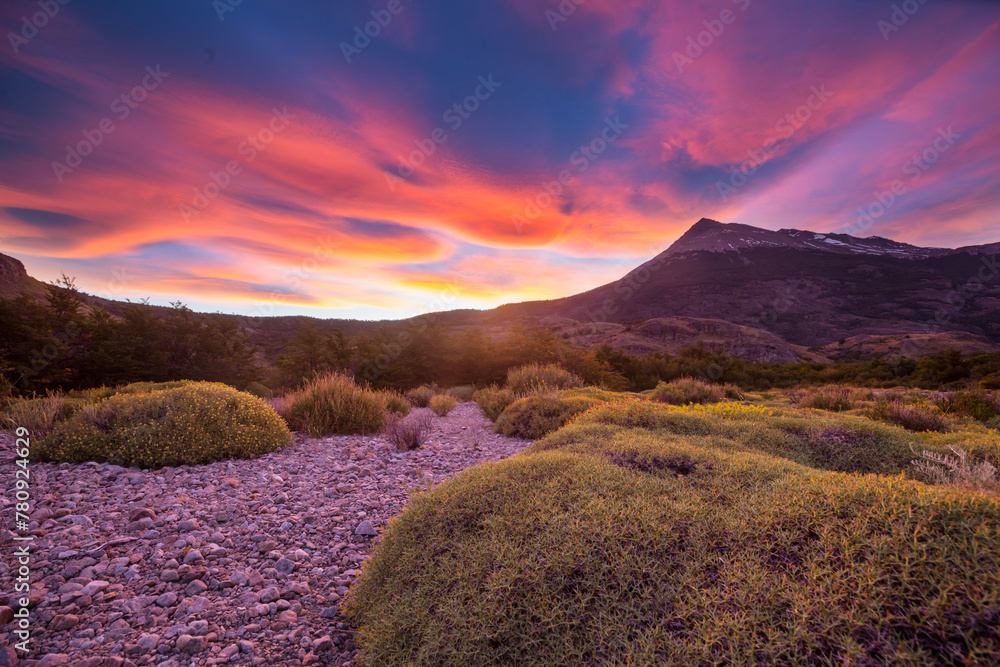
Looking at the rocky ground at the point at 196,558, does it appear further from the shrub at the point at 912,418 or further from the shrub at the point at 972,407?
the shrub at the point at 972,407

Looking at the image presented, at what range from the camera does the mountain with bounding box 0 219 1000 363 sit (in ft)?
144

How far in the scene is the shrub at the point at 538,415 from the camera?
898 centimetres

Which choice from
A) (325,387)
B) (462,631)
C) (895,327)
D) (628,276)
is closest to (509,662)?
(462,631)

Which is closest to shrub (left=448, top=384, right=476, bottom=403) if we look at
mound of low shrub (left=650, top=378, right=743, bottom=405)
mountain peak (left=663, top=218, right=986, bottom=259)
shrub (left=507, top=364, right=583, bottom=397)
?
shrub (left=507, top=364, right=583, bottom=397)

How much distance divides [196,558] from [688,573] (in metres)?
4.40

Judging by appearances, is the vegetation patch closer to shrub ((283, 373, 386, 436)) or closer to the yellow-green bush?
the yellow-green bush

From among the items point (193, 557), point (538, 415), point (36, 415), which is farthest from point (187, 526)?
point (538, 415)

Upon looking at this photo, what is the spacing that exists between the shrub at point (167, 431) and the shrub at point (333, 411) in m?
1.33

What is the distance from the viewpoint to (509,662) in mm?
2043

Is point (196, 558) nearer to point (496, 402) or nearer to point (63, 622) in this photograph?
point (63, 622)

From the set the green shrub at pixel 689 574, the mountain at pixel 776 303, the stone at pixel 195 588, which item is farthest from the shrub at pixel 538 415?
the mountain at pixel 776 303

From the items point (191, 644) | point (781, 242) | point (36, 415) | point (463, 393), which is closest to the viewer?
point (191, 644)

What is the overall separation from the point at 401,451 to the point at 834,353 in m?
53.9

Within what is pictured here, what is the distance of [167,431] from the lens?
6328 millimetres
